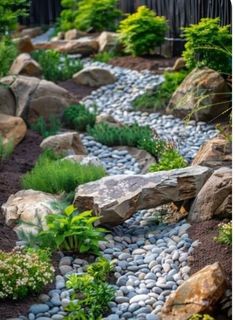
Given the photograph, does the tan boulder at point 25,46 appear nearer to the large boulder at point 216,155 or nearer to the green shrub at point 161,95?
the green shrub at point 161,95

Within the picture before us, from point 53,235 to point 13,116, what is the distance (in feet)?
11.9

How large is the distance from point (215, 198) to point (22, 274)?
1678mm

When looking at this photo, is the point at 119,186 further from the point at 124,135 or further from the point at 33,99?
the point at 33,99

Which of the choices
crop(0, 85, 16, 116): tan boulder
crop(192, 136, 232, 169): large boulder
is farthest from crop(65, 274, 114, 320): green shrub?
crop(0, 85, 16, 116): tan boulder

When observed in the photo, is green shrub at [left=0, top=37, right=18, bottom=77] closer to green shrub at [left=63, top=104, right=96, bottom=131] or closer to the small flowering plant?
green shrub at [left=63, top=104, right=96, bottom=131]

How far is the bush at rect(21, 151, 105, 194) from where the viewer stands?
6500 mm

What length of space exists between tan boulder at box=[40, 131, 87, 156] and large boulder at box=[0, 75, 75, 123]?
1.02 m

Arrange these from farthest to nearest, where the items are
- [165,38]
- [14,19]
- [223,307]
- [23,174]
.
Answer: [165,38] < [14,19] < [23,174] < [223,307]

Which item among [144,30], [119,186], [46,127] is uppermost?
[144,30]

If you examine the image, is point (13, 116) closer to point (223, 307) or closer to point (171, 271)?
point (171, 271)

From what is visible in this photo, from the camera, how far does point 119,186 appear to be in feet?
19.5

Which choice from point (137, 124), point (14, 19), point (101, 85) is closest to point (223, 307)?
point (137, 124)

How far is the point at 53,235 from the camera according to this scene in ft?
17.4

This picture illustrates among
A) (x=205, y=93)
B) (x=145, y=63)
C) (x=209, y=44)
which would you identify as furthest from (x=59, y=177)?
(x=145, y=63)
